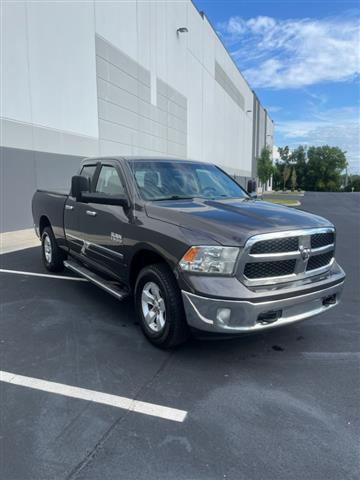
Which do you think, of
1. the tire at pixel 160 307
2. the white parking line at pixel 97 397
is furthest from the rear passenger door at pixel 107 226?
the white parking line at pixel 97 397

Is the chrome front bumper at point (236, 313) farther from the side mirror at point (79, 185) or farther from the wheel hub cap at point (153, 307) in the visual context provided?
the side mirror at point (79, 185)

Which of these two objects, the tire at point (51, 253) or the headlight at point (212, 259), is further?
the tire at point (51, 253)

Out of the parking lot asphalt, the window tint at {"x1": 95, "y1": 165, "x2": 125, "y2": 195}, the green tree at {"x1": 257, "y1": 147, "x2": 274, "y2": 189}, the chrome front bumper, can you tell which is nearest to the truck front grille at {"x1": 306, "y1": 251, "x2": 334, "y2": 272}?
the chrome front bumper

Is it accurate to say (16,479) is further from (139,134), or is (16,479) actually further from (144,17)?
(144,17)

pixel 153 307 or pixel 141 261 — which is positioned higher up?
pixel 141 261

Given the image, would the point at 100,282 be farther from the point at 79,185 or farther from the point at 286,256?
the point at 286,256

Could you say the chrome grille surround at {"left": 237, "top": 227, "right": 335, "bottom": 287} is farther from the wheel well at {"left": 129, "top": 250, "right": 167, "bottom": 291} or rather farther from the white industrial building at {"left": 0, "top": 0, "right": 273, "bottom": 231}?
the white industrial building at {"left": 0, "top": 0, "right": 273, "bottom": 231}

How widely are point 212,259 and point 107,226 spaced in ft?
5.96

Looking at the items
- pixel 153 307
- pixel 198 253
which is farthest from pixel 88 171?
pixel 198 253

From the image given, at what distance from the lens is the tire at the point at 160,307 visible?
3469 millimetres

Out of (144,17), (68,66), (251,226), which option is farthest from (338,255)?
(144,17)

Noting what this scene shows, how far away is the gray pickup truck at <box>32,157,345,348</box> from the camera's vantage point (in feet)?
10.5

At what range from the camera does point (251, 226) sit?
333 centimetres

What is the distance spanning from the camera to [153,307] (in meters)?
3.82
